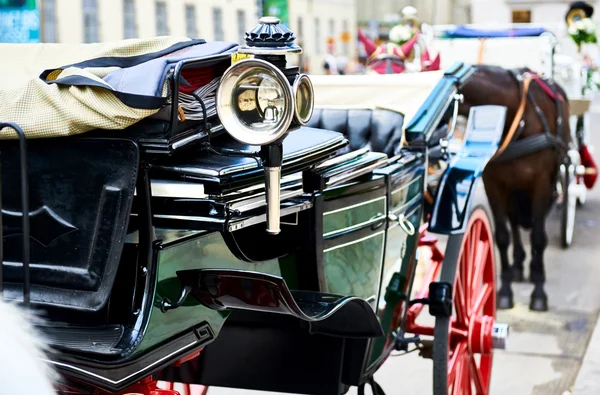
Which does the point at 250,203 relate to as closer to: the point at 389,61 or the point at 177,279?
the point at 177,279

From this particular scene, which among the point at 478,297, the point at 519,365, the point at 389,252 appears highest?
the point at 389,252

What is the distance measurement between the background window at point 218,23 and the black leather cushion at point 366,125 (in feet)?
74.5

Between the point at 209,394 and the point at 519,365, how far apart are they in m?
1.82

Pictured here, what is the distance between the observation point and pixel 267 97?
2270 mm

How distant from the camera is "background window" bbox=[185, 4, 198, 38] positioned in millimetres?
24844

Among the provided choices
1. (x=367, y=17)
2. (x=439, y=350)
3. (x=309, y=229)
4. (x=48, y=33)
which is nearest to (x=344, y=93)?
(x=439, y=350)

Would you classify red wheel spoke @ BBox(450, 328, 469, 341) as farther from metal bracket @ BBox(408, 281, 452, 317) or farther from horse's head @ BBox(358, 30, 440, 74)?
horse's head @ BBox(358, 30, 440, 74)

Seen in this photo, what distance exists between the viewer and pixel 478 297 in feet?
14.3

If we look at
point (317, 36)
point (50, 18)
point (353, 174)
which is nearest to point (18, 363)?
point (353, 174)

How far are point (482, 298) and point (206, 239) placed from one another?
226cm

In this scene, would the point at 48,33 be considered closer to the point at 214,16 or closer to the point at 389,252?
the point at 214,16

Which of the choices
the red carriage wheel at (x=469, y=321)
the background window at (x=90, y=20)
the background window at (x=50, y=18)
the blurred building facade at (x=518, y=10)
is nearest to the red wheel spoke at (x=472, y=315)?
the red carriage wheel at (x=469, y=321)

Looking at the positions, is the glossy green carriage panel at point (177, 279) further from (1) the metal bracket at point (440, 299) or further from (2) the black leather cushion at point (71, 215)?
(1) the metal bracket at point (440, 299)

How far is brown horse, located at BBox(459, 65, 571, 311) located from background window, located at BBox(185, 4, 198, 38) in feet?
60.2
